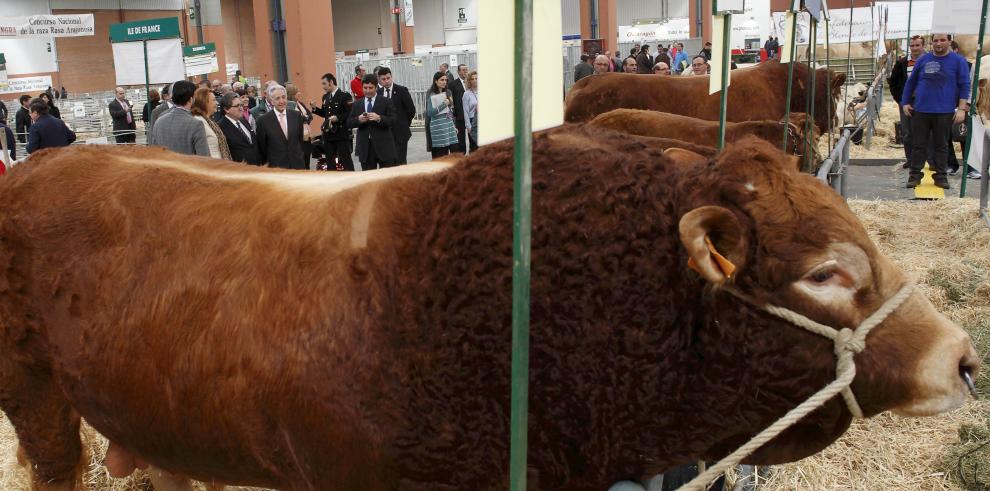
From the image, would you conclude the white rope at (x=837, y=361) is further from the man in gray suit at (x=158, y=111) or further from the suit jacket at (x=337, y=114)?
the suit jacket at (x=337, y=114)

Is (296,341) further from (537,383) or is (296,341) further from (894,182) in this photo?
(894,182)

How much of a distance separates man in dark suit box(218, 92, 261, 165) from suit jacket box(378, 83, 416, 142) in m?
3.11

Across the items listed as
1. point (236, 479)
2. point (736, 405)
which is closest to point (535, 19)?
point (736, 405)

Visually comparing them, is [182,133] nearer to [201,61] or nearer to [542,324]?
[542,324]

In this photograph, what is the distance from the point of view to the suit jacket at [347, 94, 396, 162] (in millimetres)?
11695

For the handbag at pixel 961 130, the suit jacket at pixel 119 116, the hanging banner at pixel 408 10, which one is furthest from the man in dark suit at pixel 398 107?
the hanging banner at pixel 408 10

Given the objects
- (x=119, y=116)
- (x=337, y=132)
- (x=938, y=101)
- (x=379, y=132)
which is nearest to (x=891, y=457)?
(x=379, y=132)

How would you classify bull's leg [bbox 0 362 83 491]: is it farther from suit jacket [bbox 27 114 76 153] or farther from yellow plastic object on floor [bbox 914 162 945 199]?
yellow plastic object on floor [bbox 914 162 945 199]

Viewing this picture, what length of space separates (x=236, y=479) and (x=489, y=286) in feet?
3.95

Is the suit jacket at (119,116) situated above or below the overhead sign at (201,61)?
below

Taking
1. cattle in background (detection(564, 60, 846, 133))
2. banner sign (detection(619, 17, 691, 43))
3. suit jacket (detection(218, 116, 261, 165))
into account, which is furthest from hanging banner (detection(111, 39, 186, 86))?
banner sign (detection(619, 17, 691, 43))

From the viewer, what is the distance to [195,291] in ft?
8.89

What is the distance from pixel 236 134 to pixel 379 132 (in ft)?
9.50

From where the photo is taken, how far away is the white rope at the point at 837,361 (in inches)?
86.0
